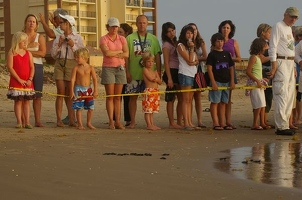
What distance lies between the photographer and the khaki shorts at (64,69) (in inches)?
525

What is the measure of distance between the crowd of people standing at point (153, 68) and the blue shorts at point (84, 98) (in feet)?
0.06

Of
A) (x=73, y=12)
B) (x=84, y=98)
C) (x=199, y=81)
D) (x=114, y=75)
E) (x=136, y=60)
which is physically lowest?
(x=84, y=98)

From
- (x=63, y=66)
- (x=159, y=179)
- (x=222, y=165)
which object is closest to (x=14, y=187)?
(x=159, y=179)

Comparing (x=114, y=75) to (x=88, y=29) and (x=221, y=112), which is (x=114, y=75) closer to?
(x=221, y=112)

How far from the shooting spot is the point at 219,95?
13.3 m

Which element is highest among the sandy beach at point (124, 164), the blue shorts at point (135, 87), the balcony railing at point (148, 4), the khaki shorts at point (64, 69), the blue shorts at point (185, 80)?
the balcony railing at point (148, 4)

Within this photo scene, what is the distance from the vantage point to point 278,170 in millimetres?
8211

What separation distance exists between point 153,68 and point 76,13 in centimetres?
5454

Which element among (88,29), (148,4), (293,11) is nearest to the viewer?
(293,11)

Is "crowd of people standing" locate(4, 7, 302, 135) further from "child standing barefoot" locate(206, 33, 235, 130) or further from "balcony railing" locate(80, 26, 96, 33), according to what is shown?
"balcony railing" locate(80, 26, 96, 33)

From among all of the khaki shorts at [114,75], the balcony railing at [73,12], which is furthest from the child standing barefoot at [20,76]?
the balcony railing at [73,12]

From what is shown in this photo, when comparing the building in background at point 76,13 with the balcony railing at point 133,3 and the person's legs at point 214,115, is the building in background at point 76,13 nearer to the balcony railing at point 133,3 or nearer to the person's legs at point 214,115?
the balcony railing at point 133,3

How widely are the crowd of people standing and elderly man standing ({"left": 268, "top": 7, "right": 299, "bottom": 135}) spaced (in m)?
0.02

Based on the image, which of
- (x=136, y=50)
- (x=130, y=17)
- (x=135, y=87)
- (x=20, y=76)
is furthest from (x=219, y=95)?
(x=130, y=17)
